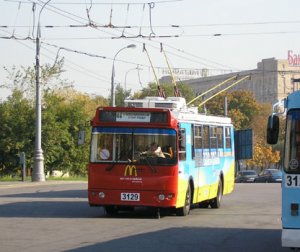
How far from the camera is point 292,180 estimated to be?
36.0ft

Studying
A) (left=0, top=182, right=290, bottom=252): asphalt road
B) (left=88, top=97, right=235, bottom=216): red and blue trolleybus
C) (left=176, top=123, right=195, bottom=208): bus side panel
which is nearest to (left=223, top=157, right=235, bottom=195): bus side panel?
(left=0, top=182, right=290, bottom=252): asphalt road

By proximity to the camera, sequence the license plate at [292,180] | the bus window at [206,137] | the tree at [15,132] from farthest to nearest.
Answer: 1. the tree at [15,132]
2. the bus window at [206,137]
3. the license plate at [292,180]

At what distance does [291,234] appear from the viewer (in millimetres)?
10602

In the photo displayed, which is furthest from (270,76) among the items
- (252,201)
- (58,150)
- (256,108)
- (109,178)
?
(109,178)

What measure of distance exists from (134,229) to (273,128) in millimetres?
5686

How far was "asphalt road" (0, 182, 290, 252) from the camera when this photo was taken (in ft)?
42.9

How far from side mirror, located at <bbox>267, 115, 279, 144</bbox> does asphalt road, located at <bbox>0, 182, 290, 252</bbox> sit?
100 inches

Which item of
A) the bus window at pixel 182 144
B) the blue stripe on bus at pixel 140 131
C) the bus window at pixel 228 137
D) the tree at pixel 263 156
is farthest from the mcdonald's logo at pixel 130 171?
the tree at pixel 263 156

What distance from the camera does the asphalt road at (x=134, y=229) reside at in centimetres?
1309

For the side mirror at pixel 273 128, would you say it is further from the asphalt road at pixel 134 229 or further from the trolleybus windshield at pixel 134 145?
the trolleybus windshield at pixel 134 145

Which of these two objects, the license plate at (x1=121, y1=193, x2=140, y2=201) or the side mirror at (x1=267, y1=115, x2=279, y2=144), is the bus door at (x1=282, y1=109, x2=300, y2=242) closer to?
the side mirror at (x1=267, y1=115, x2=279, y2=144)

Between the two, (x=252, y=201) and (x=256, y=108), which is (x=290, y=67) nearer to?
(x=256, y=108)

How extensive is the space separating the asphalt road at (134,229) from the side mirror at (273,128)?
2.55 m

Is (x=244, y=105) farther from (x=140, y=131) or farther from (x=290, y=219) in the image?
(x=290, y=219)
